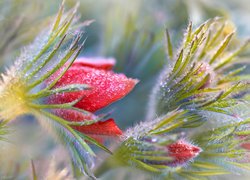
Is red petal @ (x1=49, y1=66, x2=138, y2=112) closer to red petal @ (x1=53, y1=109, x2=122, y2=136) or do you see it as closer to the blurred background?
red petal @ (x1=53, y1=109, x2=122, y2=136)

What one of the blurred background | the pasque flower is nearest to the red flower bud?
the pasque flower

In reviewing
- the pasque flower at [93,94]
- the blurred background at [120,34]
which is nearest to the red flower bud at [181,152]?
the pasque flower at [93,94]

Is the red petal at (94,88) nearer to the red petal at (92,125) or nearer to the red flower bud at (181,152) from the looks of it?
the red petal at (92,125)

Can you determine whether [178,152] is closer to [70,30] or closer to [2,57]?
[70,30]

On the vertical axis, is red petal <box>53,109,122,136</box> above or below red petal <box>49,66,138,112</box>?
below

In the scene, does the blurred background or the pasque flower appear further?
the blurred background

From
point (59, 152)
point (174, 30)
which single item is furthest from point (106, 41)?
point (59, 152)
